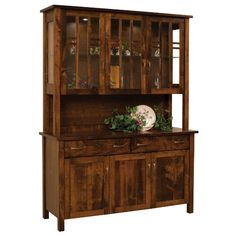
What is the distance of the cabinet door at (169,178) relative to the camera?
20.2ft

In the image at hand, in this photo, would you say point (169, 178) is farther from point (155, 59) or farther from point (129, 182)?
point (155, 59)

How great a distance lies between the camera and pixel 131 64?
20.2 feet

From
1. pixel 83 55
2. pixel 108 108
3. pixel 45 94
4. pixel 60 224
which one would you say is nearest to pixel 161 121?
pixel 108 108

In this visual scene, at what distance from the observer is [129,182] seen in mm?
5984

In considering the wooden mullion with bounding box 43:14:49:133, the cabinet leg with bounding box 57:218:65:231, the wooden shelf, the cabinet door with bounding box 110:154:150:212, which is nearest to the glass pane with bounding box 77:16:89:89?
the wooden mullion with bounding box 43:14:49:133

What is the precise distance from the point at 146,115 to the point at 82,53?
118 cm

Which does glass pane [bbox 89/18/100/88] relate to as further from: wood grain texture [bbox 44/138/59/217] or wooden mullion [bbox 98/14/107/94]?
wood grain texture [bbox 44/138/59/217]

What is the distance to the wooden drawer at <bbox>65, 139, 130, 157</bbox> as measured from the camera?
18.5ft

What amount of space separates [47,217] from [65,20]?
2.24 metres

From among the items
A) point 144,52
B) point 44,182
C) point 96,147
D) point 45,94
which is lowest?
point 44,182

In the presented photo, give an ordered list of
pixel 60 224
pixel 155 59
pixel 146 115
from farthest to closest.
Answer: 1. pixel 146 115
2. pixel 155 59
3. pixel 60 224

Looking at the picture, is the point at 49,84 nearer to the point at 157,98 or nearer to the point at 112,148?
the point at 112,148

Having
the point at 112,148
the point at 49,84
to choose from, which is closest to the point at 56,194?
the point at 112,148

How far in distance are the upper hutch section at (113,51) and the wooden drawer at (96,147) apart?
0.55m
